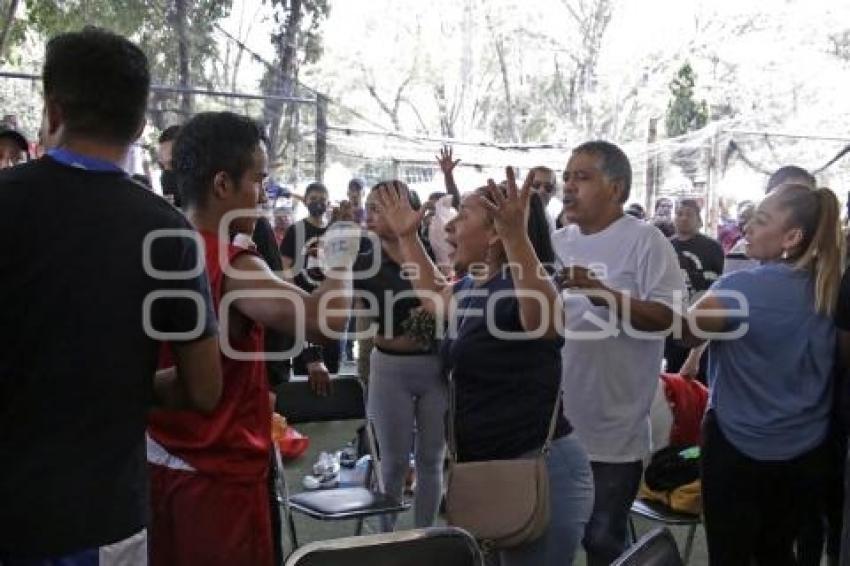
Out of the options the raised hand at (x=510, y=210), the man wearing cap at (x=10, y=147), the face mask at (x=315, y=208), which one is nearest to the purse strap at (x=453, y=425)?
the raised hand at (x=510, y=210)

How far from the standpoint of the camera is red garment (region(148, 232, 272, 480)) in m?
2.04

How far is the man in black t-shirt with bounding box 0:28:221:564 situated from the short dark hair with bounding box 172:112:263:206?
1.28 ft

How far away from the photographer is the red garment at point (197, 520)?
208cm

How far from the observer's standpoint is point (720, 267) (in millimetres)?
6879

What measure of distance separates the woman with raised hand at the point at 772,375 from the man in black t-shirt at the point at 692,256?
368cm

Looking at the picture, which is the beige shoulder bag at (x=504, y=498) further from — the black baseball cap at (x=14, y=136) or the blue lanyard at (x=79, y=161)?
the black baseball cap at (x=14, y=136)

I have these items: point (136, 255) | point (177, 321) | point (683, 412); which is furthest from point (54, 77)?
point (683, 412)

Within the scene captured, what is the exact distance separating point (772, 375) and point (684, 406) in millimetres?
1770

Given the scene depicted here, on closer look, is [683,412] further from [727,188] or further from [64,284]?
[727,188]

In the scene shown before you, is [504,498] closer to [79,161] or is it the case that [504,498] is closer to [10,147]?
[79,161]

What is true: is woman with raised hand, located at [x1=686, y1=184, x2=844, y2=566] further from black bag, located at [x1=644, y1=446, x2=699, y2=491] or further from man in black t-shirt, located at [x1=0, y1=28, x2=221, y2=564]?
man in black t-shirt, located at [x1=0, y1=28, x2=221, y2=564]

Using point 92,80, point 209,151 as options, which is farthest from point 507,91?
point 92,80

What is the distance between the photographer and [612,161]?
3326 mm

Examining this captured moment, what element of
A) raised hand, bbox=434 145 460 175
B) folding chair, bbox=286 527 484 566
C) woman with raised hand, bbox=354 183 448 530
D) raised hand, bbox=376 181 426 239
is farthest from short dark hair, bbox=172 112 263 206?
woman with raised hand, bbox=354 183 448 530
